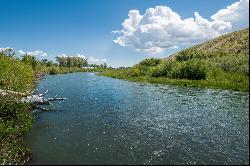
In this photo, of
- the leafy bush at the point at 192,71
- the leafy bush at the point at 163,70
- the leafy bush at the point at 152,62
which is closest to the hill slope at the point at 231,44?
the leafy bush at the point at 152,62

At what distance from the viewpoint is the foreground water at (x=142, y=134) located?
767 inches

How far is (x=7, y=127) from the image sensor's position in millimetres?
23812

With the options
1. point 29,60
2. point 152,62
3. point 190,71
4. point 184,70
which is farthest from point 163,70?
point 29,60

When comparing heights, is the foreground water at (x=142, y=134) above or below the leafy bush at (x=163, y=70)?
below

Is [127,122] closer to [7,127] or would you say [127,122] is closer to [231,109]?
[7,127]

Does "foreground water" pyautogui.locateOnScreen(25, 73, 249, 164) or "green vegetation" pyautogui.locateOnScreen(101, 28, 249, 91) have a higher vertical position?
"green vegetation" pyautogui.locateOnScreen(101, 28, 249, 91)

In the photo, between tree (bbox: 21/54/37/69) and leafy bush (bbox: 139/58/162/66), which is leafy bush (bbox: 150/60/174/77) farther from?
tree (bbox: 21/54/37/69)

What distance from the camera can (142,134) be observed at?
2456 centimetres

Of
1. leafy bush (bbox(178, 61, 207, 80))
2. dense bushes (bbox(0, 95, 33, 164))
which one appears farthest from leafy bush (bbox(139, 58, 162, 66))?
dense bushes (bbox(0, 95, 33, 164))

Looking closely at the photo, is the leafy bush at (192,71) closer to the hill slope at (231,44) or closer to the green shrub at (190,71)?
the green shrub at (190,71)

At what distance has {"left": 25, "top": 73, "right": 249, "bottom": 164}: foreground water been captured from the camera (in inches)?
767

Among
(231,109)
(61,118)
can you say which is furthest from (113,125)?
(231,109)

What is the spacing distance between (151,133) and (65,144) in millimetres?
6740

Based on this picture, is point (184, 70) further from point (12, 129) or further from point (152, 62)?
point (12, 129)
